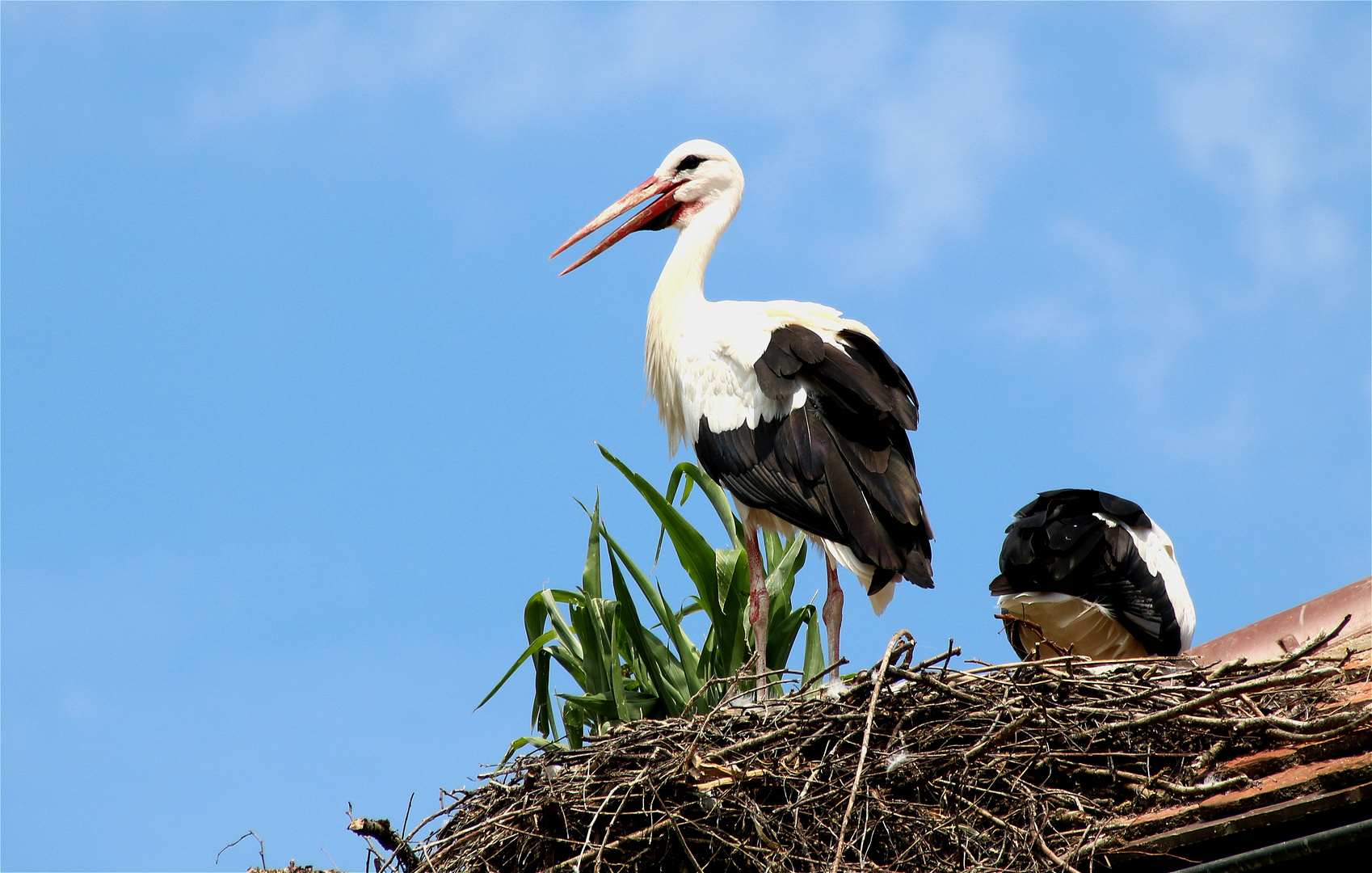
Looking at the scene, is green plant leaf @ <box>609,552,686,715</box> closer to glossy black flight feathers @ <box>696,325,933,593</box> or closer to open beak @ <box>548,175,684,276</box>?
glossy black flight feathers @ <box>696,325,933,593</box>

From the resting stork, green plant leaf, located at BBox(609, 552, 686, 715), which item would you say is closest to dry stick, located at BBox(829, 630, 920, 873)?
the resting stork

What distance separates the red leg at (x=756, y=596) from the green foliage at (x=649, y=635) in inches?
7.9

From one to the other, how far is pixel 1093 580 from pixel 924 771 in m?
1.68

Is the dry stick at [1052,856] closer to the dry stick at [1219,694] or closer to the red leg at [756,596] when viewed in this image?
the dry stick at [1219,694]

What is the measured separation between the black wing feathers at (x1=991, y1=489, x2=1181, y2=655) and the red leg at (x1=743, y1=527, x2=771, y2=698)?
34.4 inches

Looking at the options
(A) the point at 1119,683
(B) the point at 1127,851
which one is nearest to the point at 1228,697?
(A) the point at 1119,683

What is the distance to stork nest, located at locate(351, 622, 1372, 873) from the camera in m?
3.46

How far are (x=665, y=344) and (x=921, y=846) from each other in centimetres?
264

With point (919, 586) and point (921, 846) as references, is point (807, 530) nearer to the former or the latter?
point (919, 586)

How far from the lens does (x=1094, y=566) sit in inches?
198

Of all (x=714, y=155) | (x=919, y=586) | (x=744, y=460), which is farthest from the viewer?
(x=714, y=155)

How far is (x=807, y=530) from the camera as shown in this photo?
4.85 metres

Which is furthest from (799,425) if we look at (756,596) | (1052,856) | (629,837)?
(1052,856)

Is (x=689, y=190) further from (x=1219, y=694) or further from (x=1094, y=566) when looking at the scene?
(x=1219, y=694)
